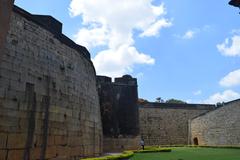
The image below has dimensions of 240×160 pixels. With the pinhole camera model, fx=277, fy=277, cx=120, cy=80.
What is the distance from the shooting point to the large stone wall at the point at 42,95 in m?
7.26

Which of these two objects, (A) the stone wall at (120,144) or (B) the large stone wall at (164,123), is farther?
(B) the large stone wall at (164,123)

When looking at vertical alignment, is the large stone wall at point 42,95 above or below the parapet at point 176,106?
below

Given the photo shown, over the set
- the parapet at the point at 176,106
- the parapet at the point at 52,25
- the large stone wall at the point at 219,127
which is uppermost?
the parapet at the point at 52,25

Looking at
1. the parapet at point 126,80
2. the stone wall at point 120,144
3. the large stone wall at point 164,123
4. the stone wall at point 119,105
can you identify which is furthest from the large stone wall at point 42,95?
the large stone wall at point 164,123

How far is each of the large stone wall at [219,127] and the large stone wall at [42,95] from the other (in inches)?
496

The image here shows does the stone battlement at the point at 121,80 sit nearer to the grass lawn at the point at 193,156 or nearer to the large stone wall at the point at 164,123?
the large stone wall at the point at 164,123

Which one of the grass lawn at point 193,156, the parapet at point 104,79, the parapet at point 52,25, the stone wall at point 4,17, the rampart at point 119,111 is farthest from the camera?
the parapet at point 104,79

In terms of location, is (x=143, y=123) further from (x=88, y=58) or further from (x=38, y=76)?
(x=38, y=76)

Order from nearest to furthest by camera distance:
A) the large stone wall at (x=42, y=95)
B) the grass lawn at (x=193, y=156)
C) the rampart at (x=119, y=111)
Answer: the large stone wall at (x=42, y=95), the grass lawn at (x=193, y=156), the rampart at (x=119, y=111)

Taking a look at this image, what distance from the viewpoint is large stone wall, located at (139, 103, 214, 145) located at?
85.0 ft

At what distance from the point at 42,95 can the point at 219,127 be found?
57.0 feet

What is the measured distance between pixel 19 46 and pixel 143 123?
19441mm

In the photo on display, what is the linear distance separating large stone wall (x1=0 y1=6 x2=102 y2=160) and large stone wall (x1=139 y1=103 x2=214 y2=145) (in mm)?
14727

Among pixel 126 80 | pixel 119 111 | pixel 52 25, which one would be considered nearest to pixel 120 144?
pixel 119 111
